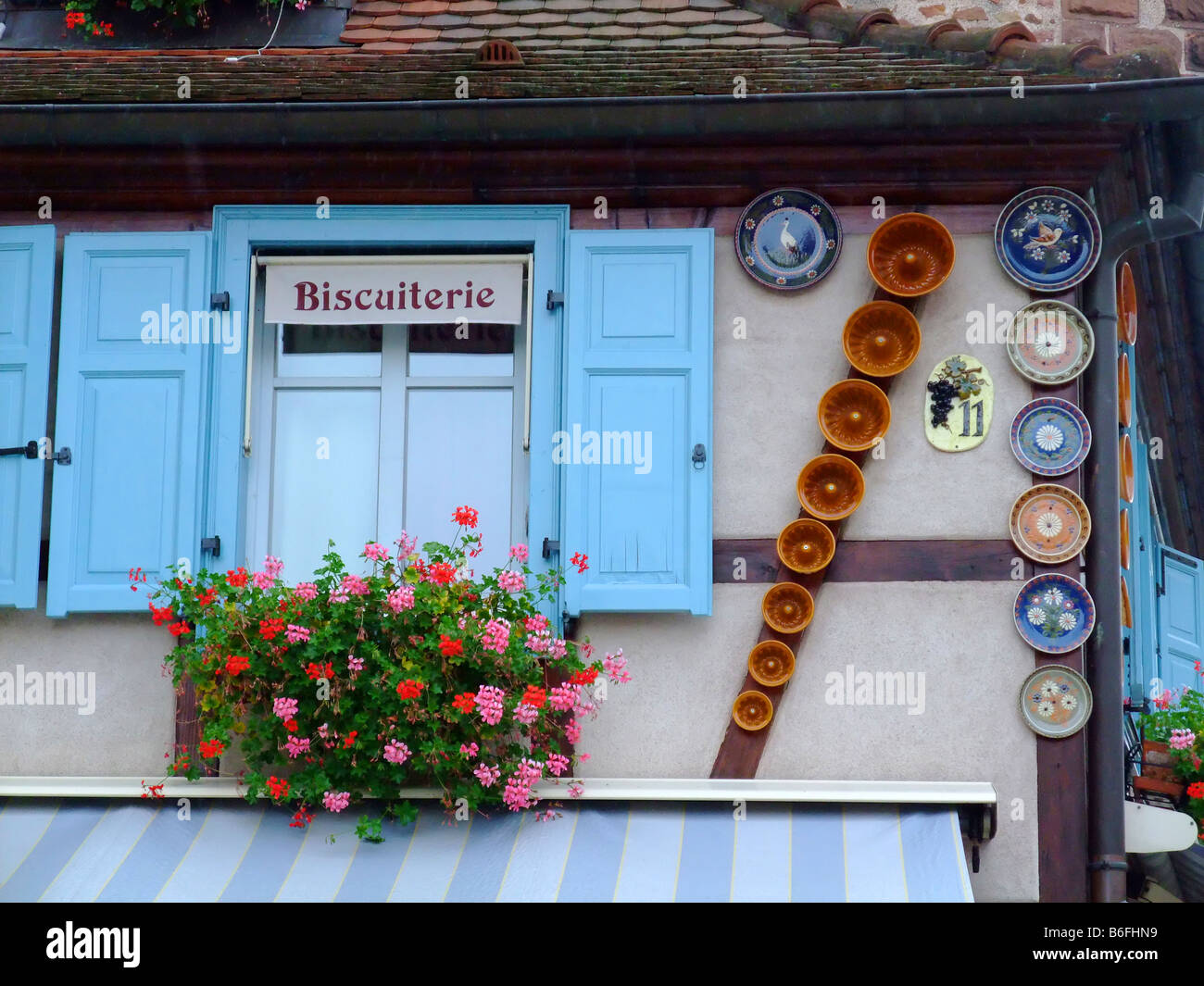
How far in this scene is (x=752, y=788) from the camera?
6418 mm

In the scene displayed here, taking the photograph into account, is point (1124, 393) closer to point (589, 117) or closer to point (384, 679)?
A: point (589, 117)

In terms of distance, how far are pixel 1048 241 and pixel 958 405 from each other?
2.52 feet

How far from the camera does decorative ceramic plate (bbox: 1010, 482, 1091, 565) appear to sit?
6539mm

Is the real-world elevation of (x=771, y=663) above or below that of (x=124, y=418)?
below

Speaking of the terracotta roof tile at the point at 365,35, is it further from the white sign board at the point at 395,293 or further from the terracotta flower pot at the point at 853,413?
the terracotta flower pot at the point at 853,413

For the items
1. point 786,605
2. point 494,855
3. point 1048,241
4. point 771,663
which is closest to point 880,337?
point 1048,241

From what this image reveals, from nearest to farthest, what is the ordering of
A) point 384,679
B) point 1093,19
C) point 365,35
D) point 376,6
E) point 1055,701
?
point 384,679 < point 1055,701 < point 365,35 < point 376,6 < point 1093,19

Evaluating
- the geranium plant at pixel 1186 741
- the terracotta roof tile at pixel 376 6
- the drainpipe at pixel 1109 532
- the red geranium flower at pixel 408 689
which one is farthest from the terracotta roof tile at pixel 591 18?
the geranium plant at pixel 1186 741

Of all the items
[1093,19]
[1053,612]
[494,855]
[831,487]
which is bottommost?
[494,855]

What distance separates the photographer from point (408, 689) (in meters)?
6.03

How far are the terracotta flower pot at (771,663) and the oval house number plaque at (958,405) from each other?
1.03 meters

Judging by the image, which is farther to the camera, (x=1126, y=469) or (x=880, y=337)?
(x=1126, y=469)

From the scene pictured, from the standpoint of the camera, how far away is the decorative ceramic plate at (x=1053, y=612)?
6492 millimetres

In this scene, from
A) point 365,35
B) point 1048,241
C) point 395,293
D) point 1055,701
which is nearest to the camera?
point 1055,701
